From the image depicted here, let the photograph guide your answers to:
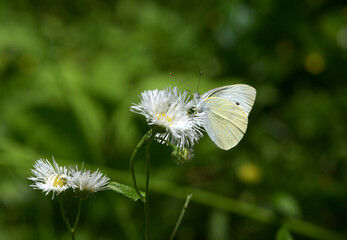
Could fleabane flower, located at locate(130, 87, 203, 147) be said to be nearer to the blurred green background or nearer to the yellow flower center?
the yellow flower center

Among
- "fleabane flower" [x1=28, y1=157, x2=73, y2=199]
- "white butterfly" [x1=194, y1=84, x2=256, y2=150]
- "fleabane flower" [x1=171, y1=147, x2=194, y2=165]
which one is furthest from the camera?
"white butterfly" [x1=194, y1=84, x2=256, y2=150]

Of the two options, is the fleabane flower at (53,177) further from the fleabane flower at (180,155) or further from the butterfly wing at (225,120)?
the butterfly wing at (225,120)

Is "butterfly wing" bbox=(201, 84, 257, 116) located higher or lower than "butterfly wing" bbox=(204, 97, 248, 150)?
higher

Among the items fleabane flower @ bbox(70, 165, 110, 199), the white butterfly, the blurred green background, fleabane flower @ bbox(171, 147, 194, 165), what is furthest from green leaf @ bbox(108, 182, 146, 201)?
the blurred green background

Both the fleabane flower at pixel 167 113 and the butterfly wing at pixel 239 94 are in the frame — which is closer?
the fleabane flower at pixel 167 113

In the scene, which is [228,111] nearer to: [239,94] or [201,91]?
[239,94]

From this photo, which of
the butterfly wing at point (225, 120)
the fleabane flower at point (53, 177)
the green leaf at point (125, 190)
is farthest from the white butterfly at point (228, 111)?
the fleabane flower at point (53, 177)
